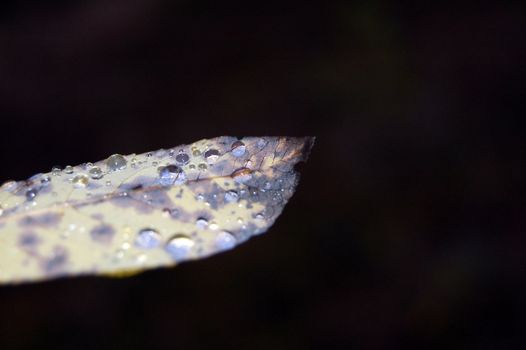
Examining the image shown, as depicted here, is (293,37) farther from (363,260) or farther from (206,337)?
(206,337)

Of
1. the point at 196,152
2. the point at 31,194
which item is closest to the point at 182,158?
the point at 196,152

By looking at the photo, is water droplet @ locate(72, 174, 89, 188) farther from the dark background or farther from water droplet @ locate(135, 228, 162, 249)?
the dark background

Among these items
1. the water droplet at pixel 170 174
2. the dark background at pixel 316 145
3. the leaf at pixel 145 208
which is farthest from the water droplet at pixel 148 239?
the dark background at pixel 316 145

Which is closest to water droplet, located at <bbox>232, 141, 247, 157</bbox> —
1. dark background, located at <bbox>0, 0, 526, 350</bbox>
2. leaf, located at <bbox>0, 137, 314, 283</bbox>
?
leaf, located at <bbox>0, 137, 314, 283</bbox>

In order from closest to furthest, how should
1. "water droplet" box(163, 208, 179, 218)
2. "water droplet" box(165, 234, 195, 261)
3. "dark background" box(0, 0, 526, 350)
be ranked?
"water droplet" box(165, 234, 195, 261), "water droplet" box(163, 208, 179, 218), "dark background" box(0, 0, 526, 350)

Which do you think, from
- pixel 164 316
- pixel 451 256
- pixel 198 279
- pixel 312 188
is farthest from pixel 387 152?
pixel 164 316

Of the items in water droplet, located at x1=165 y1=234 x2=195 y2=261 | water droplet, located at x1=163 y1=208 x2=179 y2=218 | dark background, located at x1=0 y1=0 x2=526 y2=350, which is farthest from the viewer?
dark background, located at x1=0 y1=0 x2=526 y2=350

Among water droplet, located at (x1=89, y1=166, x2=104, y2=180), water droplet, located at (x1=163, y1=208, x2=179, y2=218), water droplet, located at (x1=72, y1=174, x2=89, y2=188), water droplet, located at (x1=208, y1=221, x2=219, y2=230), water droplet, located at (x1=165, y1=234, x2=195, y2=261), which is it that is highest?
water droplet, located at (x1=89, y1=166, x2=104, y2=180)
